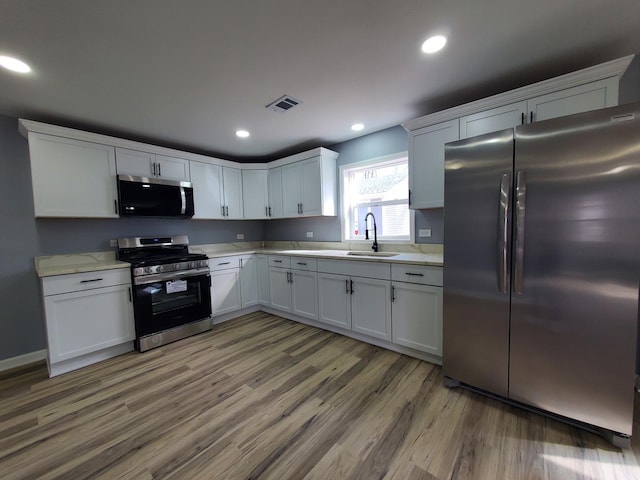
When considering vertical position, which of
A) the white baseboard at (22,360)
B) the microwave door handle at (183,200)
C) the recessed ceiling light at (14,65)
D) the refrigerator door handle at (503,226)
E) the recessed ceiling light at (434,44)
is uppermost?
the recessed ceiling light at (434,44)

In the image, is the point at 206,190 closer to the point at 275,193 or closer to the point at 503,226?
the point at 275,193

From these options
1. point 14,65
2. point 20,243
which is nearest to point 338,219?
point 14,65

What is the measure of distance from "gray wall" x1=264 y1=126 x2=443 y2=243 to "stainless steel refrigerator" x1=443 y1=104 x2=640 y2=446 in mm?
968

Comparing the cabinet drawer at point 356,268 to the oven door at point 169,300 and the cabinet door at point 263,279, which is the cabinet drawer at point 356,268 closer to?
the cabinet door at point 263,279

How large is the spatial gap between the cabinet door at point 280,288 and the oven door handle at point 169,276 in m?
0.85

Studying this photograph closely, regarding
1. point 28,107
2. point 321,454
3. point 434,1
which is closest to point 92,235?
point 28,107

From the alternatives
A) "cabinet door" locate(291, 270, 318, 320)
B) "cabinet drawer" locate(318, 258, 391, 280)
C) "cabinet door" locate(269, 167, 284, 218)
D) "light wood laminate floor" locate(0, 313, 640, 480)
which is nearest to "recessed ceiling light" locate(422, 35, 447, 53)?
"cabinet drawer" locate(318, 258, 391, 280)

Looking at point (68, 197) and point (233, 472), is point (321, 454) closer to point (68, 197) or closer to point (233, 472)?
point (233, 472)

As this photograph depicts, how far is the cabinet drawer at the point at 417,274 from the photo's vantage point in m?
2.17

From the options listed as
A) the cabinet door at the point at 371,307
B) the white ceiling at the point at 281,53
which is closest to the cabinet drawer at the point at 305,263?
the cabinet door at the point at 371,307

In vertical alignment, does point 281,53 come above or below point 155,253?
above

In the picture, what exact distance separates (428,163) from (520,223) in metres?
1.14

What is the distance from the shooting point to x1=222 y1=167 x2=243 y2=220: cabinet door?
3854 millimetres

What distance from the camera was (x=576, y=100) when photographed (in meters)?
1.82
